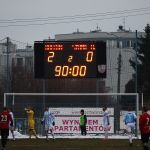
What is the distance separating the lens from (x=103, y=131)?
48406 millimetres

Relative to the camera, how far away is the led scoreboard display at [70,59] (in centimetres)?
4022

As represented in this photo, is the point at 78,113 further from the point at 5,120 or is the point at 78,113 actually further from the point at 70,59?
the point at 5,120

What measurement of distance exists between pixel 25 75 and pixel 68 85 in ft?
30.4

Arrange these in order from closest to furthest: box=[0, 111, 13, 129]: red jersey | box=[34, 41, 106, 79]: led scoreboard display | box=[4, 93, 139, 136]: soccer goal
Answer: box=[0, 111, 13, 129]: red jersey → box=[34, 41, 106, 79]: led scoreboard display → box=[4, 93, 139, 136]: soccer goal

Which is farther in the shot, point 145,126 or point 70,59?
point 70,59

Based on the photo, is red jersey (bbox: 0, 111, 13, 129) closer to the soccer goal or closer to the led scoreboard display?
the led scoreboard display

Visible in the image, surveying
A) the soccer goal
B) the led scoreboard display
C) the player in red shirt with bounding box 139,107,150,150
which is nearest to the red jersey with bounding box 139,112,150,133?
the player in red shirt with bounding box 139,107,150,150

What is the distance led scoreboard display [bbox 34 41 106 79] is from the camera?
40.2 m

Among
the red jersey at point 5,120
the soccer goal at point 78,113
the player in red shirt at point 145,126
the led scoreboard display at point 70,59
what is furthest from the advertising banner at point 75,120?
the player in red shirt at point 145,126

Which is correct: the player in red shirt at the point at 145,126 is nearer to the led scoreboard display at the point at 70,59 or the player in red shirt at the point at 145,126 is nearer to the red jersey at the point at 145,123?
the red jersey at the point at 145,123

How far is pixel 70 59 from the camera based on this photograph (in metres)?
40.4

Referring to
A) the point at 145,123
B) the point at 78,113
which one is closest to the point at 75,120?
the point at 78,113

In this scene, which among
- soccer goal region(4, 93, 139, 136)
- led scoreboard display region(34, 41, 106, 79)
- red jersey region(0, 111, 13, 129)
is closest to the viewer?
red jersey region(0, 111, 13, 129)

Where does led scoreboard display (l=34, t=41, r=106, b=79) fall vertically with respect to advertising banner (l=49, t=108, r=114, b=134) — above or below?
above
